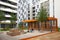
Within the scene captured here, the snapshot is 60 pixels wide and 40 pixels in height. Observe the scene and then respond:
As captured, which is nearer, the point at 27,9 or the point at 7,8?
the point at 7,8

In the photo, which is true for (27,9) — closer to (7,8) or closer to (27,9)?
(27,9)

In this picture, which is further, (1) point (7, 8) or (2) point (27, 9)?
(2) point (27, 9)

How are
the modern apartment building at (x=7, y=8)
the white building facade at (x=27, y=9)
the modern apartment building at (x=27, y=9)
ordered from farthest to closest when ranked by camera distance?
the white building facade at (x=27, y=9), the modern apartment building at (x=27, y=9), the modern apartment building at (x=7, y=8)

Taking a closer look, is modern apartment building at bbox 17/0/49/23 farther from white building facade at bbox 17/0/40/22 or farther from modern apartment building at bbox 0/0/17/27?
modern apartment building at bbox 0/0/17/27

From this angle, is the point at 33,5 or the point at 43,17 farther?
the point at 33,5

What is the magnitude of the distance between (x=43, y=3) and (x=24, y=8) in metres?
22.1

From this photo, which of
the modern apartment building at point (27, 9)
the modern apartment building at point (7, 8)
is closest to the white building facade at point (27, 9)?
the modern apartment building at point (27, 9)

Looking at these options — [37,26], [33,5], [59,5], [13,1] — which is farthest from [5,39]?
[33,5]

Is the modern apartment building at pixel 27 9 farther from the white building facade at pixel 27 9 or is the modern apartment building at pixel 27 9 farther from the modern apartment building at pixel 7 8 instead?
the modern apartment building at pixel 7 8

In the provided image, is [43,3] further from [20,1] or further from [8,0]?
[20,1]

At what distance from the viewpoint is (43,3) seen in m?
56.1

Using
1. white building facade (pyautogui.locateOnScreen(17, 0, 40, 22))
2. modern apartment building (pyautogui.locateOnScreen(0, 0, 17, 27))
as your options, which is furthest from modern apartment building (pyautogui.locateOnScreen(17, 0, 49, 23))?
modern apartment building (pyautogui.locateOnScreen(0, 0, 17, 27))

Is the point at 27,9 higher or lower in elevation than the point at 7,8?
higher

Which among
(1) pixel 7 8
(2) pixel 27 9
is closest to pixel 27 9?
(2) pixel 27 9
